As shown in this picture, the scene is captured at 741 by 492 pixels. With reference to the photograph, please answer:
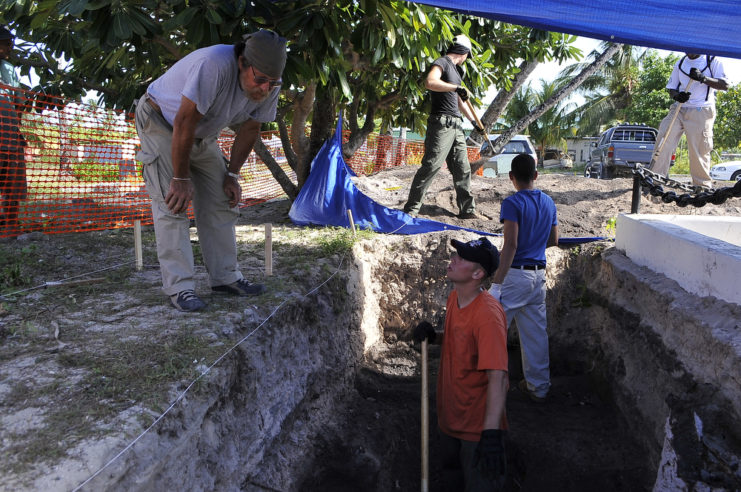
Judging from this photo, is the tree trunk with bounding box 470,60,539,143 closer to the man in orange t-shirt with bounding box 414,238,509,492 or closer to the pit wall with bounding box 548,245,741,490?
the pit wall with bounding box 548,245,741,490

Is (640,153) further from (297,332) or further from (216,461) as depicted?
(216,461)

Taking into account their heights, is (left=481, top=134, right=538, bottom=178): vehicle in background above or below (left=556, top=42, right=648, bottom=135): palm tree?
below

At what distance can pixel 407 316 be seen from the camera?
5500 millimetres

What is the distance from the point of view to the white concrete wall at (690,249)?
316 centimetres

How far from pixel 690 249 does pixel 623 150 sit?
1377 centimetres

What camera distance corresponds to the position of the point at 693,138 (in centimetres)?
625

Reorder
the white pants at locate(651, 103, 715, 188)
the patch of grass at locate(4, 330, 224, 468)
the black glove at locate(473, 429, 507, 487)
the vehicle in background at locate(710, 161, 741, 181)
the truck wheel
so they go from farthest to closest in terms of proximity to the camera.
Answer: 1. the truck wheel
2. the vehicle in background at locate(710, 161, 741, 181)
3. the white pants at locate(651, 103, 715, 188)
4. the black glove at locate(473, 429, 507, 487)
5. the patch of grass at locate(4, 330, 224, 468)

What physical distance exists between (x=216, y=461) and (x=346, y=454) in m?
1.29

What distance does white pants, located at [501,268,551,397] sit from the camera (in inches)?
159

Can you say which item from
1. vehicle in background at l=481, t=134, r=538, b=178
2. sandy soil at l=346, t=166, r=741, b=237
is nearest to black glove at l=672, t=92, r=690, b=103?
sandy soil at l=346, t=166, r=741, b=237

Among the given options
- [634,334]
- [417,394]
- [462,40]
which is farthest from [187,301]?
[462,40]

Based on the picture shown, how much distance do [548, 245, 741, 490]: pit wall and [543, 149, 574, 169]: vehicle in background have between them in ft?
102

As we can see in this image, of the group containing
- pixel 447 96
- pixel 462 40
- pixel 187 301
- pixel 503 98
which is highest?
pixel 462 40

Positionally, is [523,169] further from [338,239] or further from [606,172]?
[606,172]
